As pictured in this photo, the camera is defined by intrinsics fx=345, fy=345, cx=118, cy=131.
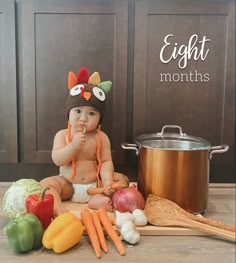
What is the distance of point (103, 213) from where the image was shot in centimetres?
82

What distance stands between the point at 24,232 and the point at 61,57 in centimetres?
55

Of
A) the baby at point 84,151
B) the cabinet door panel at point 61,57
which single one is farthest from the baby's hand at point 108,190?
the cabinet door panel at point 61,57

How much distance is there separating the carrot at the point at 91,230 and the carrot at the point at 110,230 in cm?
3

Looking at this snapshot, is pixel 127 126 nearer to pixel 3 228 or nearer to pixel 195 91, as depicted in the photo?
pixel 195 91

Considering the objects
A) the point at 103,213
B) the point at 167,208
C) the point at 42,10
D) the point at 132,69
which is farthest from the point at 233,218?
the point at 42,10

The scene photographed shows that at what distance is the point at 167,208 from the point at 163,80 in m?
0.41

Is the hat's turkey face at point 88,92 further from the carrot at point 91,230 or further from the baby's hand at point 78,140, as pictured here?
the carrot at point 91,230

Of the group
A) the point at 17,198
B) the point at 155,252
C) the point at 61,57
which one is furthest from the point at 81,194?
the point at 61,57

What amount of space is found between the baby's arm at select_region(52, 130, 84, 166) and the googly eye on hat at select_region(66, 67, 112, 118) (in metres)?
0.08

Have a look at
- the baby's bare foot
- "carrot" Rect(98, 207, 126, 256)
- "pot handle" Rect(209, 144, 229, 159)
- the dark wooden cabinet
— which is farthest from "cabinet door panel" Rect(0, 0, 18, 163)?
"pot handle" Rect(209, 144, 229, 159)

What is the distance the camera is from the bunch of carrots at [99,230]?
28.6 inches

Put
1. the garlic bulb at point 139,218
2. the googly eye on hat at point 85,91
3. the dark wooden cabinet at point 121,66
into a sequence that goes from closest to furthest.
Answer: the garlic bulb at point 139,218
the googly eye on hat at point 85,91
the dark wooden cabinet at point 121,66

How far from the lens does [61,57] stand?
1035 millimetres

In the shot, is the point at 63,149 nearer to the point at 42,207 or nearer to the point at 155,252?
the point at 42,207
